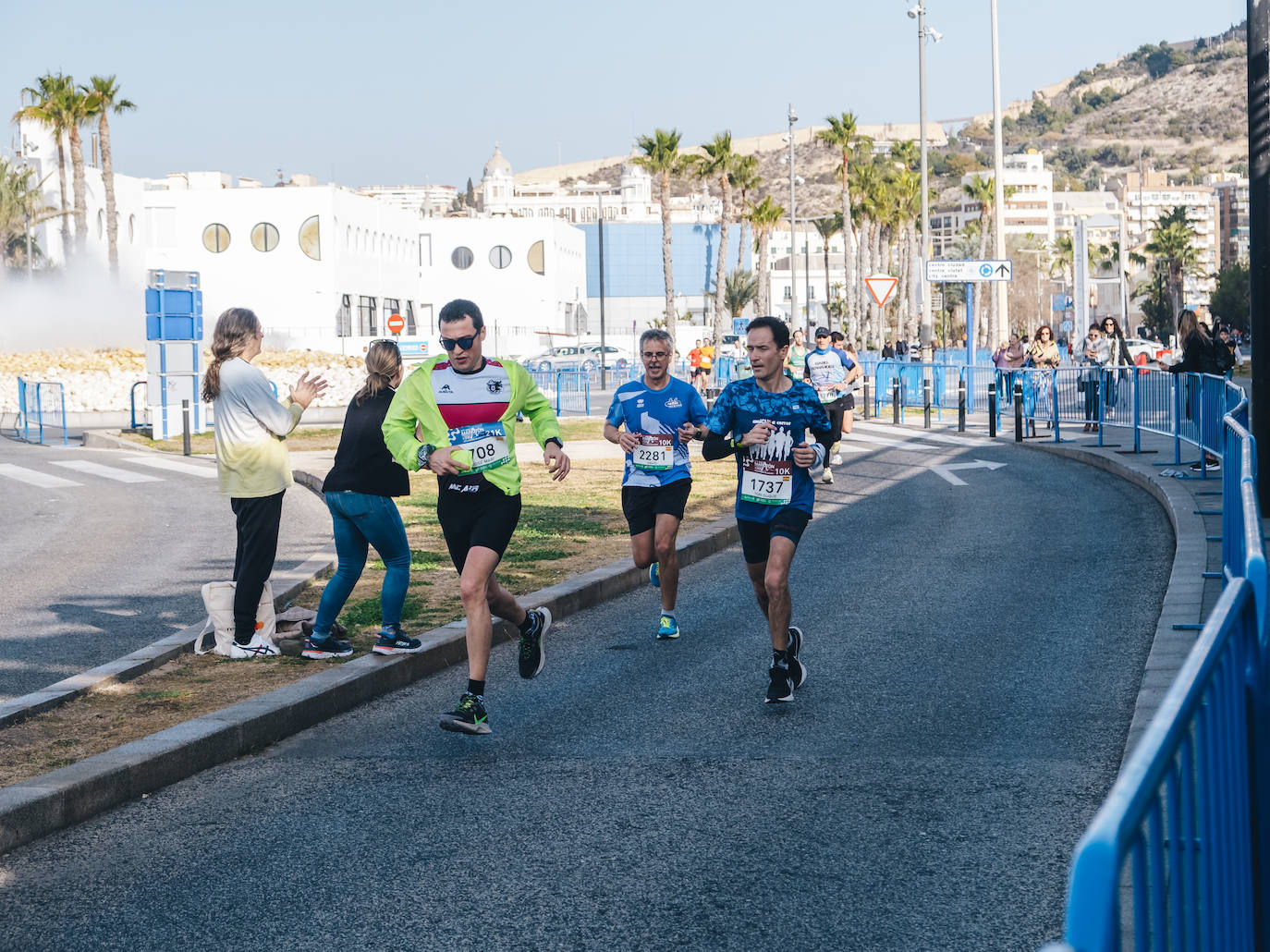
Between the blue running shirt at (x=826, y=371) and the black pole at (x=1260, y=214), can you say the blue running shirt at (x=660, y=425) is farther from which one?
the blue running shirt at (x=826, y=371)

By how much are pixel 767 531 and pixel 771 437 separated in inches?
19.0

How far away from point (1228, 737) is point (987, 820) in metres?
2.14

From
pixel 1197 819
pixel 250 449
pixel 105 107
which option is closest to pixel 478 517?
pixel 250 449

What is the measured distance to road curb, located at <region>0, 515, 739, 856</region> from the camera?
5406mm

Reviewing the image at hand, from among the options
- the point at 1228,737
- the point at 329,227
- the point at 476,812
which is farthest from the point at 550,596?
the point at 329,227

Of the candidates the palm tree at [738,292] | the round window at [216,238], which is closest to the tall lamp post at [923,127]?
the round window at [216,238]

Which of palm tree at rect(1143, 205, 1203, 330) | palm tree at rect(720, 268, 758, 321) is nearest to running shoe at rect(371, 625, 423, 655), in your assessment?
palm tree at rect(1143, 205, 1203, 330)

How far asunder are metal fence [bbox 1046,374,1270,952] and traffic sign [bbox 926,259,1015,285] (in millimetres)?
27507

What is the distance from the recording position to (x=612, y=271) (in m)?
135

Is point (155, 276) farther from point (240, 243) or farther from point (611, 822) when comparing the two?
point (240, 243)

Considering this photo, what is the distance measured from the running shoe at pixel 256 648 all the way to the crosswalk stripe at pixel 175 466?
1369 cm

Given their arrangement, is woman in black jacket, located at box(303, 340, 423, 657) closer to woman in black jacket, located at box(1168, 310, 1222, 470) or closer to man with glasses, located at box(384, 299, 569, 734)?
man with glasses, located at box(384, 299, 569, 734)

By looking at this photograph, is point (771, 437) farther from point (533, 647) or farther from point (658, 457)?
point (658, 457)

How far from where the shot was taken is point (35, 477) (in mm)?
22172
